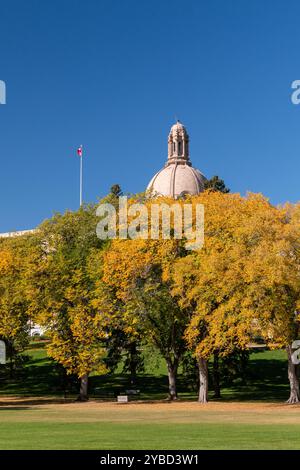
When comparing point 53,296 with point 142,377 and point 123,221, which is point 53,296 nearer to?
point 123,221

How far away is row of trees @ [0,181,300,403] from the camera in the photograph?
149 feet

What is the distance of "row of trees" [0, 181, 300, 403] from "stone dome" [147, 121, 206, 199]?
3776 inches

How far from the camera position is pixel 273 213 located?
4675cm

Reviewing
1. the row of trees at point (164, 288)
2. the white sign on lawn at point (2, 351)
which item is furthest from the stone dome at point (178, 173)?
the row of trees at point (164, 288)

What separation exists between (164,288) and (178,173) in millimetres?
117958

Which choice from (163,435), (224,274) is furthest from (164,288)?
(163,435)

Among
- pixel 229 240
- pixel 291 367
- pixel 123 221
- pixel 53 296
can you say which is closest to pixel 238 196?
pixel 229 240

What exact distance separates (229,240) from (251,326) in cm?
652

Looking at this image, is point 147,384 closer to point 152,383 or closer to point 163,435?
point 152,383

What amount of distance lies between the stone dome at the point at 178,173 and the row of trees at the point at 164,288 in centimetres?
9592

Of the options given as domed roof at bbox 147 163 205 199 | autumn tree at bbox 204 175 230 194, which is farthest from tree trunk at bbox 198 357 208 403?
domed roof at bbox 147 163 205 199

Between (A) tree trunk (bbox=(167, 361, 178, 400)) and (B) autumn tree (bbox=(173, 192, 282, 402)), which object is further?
(A) tree trunk (bbox=(167, 361, 178, 400))

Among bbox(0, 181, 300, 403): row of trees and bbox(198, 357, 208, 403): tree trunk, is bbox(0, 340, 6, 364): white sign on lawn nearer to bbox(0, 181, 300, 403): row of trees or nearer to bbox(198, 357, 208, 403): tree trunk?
bbox(0, 181, 300, 403): row of trees

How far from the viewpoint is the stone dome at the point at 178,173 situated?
Answer: 16325 centimetres
